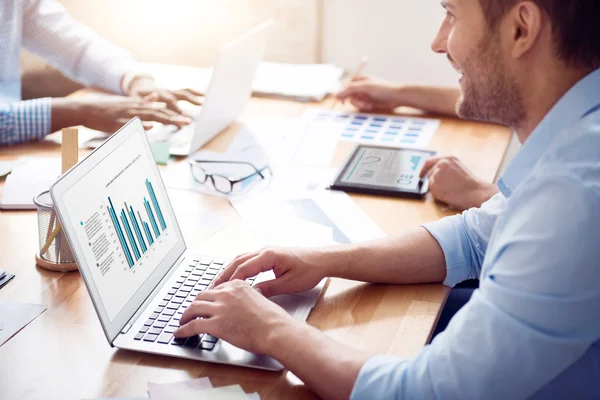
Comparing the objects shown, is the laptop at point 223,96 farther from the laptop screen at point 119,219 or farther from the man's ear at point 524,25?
the man's ear at point 524,25

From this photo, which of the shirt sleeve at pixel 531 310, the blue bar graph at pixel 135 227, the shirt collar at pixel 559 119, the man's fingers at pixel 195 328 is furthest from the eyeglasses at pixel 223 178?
the shirt sleeve at pixel 531 310

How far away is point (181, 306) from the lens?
118cm

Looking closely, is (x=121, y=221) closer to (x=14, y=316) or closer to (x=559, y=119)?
(x=14, y=316)

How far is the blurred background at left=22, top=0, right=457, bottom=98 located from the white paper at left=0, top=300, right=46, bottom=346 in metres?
1.60

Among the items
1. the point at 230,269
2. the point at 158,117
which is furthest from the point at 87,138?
the point at 230,269

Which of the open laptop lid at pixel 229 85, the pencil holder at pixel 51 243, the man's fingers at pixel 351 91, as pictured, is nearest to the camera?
the pencil holder at pixel 51 243

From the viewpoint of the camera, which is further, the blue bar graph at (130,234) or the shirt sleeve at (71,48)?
the shirt sleeve at (71,48)

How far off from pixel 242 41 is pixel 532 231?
3.97 feet

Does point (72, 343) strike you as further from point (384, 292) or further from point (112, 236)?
point (384, 292)

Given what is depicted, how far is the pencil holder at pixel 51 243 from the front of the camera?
1.30m

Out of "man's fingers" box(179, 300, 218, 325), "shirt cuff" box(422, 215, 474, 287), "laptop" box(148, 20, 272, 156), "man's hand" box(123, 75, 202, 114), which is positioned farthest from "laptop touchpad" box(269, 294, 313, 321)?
"man's hand" box(123, 75, 202, 114)

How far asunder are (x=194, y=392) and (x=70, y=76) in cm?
173

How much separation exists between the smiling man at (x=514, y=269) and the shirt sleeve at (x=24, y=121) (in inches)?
37.6

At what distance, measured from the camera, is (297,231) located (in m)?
1.50
